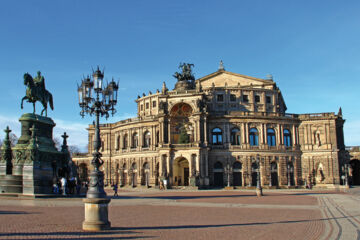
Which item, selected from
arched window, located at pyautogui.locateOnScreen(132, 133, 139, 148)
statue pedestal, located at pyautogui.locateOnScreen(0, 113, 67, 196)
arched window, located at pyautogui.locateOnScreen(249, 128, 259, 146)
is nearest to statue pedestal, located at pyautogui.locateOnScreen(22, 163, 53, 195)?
statue pedestal, located at pyautogui.locateOnScreen(0, 113, 67, 196)

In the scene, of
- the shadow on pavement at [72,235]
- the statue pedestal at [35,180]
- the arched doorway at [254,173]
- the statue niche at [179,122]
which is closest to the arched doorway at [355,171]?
the arched doorway at [254,173]

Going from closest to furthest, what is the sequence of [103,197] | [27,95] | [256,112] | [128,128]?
[103,197], [27,95], [256,112], [128,128]

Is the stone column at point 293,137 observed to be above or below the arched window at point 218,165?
above

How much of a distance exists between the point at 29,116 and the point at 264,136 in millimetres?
44914

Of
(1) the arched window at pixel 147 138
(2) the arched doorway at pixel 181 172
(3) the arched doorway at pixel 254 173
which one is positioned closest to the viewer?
(3) the arched doorway at pixel 254 173

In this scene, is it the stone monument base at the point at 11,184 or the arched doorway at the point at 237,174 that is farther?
the arched doorway at the point at 237,174

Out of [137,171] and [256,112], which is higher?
[256,112]

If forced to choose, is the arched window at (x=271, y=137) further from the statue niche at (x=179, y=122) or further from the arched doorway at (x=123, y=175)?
the arched doorway at (x=123, y=175)

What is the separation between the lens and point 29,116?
110 ft

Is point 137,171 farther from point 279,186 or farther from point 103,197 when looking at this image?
point 103,197

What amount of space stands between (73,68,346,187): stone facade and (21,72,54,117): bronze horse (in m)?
31.3

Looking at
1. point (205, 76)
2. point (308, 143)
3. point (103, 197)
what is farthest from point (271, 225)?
point (205, 76)

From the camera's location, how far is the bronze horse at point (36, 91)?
113 ft

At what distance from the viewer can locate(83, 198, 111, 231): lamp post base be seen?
14344 millimetres
